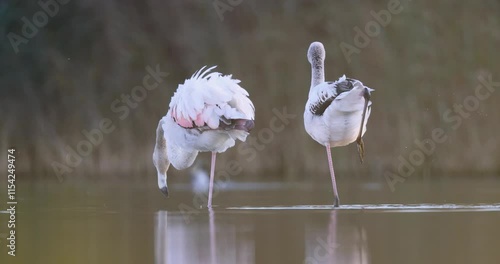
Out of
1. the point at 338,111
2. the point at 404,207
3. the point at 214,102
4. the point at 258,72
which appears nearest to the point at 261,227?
the point at 404,207

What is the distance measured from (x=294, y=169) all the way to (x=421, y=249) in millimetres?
9651

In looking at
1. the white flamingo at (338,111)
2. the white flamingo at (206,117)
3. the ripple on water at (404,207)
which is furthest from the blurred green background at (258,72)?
the ripple on water at (404,207)

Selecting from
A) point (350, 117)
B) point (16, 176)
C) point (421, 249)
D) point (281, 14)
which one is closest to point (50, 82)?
point (16, 176)

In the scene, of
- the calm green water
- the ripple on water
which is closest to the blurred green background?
the calm green water

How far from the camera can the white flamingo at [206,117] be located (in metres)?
11.1

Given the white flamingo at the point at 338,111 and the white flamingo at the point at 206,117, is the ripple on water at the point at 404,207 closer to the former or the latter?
Result: the white flamingo at the point at 338,111

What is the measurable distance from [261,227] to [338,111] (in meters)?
2.21

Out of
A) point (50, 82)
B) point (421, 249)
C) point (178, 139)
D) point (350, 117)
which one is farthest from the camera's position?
point (50, 82)

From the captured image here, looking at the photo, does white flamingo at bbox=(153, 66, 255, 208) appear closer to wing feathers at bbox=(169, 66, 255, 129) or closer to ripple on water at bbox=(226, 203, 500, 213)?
wing feathers at bbox=(169, 66, 255, 129)

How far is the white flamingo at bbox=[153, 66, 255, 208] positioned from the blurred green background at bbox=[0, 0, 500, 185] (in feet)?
15.3

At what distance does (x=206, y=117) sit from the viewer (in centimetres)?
1127

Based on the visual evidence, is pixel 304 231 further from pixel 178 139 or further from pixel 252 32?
pixel 252 32

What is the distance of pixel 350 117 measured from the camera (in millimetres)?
11055

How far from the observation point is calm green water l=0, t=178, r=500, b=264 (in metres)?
7.33
